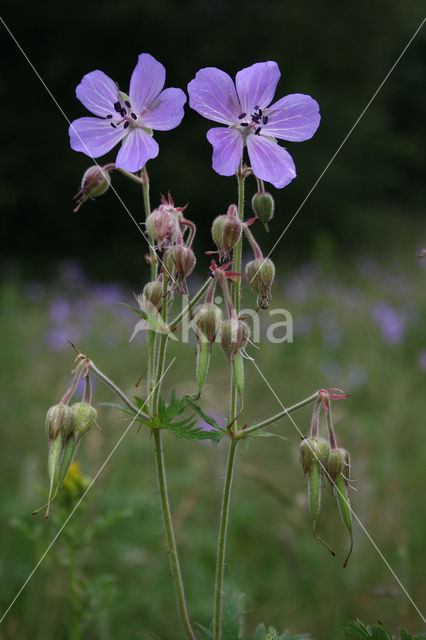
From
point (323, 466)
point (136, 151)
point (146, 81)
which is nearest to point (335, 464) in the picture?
point (323, 466)

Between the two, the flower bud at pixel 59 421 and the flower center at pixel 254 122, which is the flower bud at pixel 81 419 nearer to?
the flower bud at pixel 59 421

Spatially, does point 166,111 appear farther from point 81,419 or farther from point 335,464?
point 335,464

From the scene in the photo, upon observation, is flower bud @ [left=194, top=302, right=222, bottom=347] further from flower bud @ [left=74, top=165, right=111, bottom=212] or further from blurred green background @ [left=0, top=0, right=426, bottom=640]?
flower bud @ [left=74, top=165, right=111, bottom=212]

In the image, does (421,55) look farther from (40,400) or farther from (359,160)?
(359,160)

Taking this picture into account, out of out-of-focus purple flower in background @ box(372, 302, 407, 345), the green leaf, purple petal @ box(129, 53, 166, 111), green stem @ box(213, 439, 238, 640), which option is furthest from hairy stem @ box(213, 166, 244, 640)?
out-of-focus purple flower in background @ box(372, 302, 407, 345)

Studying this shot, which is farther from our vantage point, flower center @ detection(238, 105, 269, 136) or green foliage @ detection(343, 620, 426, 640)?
flower center @ detection(238, 105, 269, 136)

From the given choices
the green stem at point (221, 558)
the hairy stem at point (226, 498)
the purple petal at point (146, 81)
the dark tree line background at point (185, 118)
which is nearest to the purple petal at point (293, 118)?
the hairy stem at point (226, 498)
